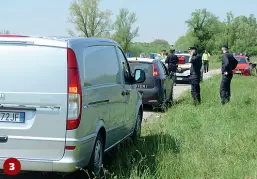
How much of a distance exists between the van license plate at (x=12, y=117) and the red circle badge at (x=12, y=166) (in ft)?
1.42

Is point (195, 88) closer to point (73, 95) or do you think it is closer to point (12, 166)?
point (73, 95)

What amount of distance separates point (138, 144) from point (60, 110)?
2.68m

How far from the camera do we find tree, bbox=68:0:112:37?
7919cm

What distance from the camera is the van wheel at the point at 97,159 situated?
5.54 metres

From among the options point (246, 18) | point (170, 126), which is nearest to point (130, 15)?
point (246, 18)

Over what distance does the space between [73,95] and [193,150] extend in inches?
107

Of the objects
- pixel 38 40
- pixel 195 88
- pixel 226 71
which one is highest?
pixel 38 40

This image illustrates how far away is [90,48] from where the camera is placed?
5.74m

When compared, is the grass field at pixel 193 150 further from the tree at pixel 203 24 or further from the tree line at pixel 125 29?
the tree at pixel 203 24

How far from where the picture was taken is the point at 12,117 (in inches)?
197

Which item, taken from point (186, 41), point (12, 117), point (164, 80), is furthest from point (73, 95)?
point (186, 41)

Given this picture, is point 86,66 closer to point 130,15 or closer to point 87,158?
point 87,158

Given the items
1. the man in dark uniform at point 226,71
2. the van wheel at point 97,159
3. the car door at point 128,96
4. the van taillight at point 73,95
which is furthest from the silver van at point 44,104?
the man in dark uniform at point 226,71

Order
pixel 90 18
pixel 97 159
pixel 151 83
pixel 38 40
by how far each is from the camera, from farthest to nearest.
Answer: pixel 90 18, pixel 151 83, pixel 97 159, pixel 38 40
